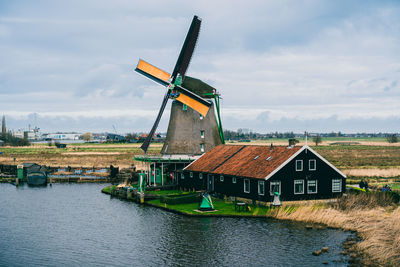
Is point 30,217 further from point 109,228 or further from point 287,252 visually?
point 287,252

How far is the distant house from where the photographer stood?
1468 inches

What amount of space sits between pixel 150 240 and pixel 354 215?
1555cm

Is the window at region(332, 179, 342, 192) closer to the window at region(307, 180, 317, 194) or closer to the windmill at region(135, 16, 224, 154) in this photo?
the window at region(307, 180, 317, 194)

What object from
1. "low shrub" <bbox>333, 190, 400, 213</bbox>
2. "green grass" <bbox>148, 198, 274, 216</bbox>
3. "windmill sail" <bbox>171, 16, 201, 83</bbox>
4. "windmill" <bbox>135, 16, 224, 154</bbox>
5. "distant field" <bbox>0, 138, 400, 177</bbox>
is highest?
"windmill sail" <bbox>171, 16, 201, 83</bbox>

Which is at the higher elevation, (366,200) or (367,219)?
(366,200)

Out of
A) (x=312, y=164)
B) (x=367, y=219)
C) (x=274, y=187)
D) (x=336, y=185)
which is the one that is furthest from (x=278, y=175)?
(x=367, y=219)

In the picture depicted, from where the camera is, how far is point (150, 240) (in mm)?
29406

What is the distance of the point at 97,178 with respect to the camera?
220 ft

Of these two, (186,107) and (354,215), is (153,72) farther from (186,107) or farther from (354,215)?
(354,215)

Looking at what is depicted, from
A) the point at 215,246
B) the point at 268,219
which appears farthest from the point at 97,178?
the point at 215,246

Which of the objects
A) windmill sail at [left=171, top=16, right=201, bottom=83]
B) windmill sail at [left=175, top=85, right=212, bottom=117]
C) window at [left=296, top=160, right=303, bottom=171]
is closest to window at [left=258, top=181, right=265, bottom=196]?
window at [left=296, top=160, right=303, bottom=171]

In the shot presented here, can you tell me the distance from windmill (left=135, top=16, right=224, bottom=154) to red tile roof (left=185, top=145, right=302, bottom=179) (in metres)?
2.90

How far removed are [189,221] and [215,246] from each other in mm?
7150

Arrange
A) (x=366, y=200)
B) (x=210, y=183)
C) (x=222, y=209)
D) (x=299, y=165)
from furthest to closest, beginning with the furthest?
(x=210, y=183) → (x=299, y=165) → (x=222, y=209) → (x=366, y=200)
